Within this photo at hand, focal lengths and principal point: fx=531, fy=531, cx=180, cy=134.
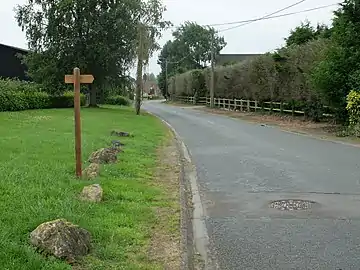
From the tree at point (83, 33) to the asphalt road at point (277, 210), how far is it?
83.7 feet

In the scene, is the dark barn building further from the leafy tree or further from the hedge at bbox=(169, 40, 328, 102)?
the leafy tree

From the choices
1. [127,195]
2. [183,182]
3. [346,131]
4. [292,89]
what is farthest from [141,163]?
[292,89]

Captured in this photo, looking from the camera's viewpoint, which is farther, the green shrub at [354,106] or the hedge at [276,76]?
the hedge at [276,76]

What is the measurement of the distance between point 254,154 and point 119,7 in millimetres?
27755

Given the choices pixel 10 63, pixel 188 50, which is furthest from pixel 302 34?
pixel 188 50

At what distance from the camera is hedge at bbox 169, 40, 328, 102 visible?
28656mm

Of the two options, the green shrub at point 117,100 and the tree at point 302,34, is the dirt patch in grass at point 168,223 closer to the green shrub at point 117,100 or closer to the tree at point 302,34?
the tree at point 302,34

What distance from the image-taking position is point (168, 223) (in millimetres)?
7082

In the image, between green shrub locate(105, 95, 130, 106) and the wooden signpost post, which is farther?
green shrub locate(105, 95, 130, 106)

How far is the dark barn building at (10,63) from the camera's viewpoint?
50219 mm

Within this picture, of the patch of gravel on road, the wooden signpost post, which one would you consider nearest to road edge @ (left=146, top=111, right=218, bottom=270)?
the patch of gravel on road

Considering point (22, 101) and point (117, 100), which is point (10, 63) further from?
point (117, 100)

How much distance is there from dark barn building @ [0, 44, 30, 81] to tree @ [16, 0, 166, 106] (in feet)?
27.1

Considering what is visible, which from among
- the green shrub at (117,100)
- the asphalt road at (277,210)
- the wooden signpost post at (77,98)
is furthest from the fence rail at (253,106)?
the wooden signpost post at (77,98)
